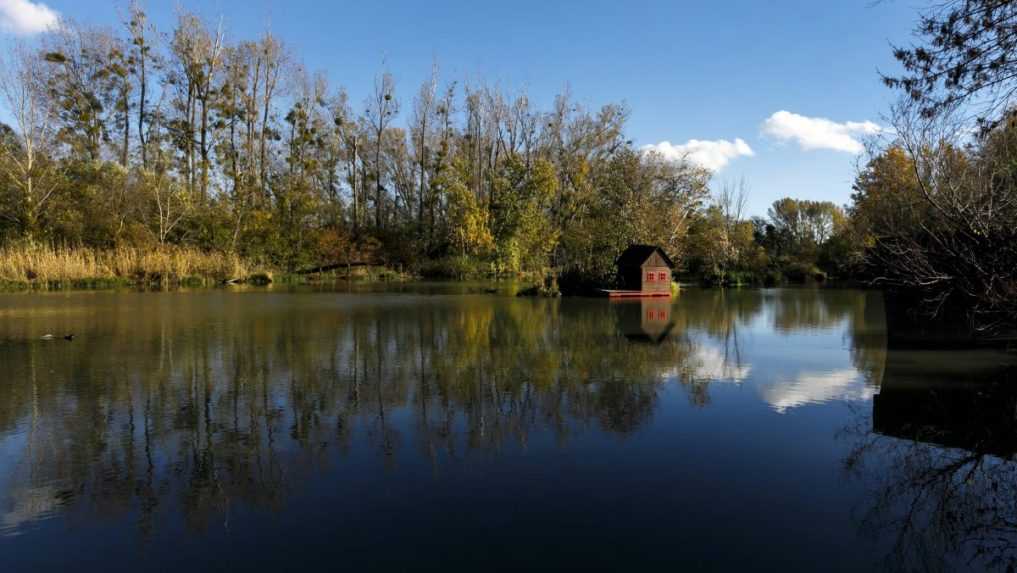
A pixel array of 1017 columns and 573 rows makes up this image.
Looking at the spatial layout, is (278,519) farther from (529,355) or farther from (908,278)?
(908,278)

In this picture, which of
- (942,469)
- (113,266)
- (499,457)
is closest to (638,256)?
(942,469)

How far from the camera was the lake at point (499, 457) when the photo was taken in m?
3.81

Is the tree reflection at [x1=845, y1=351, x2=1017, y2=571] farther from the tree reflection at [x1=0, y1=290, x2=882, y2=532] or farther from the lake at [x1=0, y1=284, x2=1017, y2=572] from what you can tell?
the tree reflection at [x1=0, y1=290, x2=882, y2=532]

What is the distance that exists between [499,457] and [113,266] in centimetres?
2904

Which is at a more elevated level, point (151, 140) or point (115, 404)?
point (151, 140)

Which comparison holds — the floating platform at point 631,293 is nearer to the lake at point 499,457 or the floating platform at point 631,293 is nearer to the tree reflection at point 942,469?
the lake at point 499,457

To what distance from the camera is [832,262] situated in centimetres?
4847

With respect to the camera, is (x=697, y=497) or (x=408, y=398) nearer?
(x=697, y=497)

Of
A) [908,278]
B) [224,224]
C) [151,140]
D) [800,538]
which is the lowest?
[800,538]

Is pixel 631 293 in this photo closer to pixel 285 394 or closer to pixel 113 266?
pixel 285 394

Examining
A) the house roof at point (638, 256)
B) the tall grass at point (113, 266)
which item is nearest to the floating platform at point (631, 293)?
the house roof at point (638, 256)

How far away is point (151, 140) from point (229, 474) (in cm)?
4226

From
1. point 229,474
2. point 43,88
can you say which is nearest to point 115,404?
point 229,474

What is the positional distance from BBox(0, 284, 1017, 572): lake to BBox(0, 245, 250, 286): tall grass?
17600 mm
